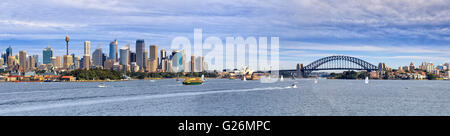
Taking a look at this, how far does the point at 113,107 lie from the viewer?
28.7 meters

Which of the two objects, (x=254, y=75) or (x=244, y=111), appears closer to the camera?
(x=244, y=111)
